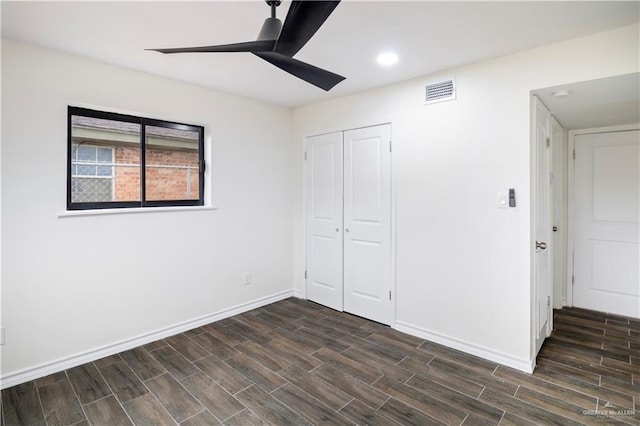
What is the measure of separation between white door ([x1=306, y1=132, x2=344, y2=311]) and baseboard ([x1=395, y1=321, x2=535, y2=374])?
92 centimetres

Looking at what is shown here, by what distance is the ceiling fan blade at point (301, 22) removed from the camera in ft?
3.98

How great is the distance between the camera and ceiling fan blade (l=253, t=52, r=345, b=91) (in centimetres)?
167

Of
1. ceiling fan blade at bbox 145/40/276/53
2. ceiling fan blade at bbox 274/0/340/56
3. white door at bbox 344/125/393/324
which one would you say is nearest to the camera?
ceiling fan blade at bbox 274/0/340/56

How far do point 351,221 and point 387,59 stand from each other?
171 cm

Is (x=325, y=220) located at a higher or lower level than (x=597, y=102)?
lower

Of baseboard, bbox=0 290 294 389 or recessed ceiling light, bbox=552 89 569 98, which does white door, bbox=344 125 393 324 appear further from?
recessed ceiling light, bbox=552 89 569 98

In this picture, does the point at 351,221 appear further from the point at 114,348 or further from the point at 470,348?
the point at 114,348

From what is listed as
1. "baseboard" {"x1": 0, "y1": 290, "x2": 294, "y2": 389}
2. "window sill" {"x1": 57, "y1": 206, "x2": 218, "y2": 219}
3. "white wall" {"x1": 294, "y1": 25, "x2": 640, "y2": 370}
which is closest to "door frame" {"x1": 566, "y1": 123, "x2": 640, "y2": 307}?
"white wall" {"x1": 294, "y1": 25, "x2": 640, "y2": 370}

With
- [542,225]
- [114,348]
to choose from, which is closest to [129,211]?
[114,348]

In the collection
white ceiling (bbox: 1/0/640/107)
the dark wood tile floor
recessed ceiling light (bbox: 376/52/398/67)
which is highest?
recessed ceiling light (bbox: 376/52/398/67)

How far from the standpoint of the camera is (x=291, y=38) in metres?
1.42

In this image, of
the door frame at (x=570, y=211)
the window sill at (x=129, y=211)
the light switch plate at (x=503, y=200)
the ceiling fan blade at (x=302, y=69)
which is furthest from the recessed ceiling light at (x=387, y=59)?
the door frame at (x=570, y=211)

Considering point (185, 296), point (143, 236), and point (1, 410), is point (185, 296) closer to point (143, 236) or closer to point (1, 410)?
point (143, 236)

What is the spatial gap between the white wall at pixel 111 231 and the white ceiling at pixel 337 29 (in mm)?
288
